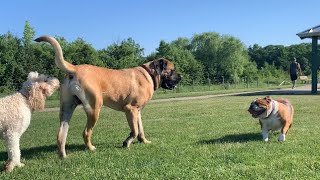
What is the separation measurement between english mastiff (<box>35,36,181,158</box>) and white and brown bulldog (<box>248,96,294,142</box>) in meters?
1.85

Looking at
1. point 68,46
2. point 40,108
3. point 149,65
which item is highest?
point 68,46

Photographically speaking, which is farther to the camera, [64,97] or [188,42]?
[188,42]

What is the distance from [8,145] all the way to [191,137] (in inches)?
151

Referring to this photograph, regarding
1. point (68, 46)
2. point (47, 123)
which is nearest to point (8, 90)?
point (68, 46)

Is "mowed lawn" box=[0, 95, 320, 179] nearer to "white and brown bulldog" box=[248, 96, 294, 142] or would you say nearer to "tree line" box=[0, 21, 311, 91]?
"white and brown bulldog" box=[248, 96, 294, 142]

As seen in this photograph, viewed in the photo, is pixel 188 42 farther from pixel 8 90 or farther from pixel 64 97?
pixel 64 97

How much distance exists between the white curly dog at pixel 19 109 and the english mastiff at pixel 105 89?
37 cm

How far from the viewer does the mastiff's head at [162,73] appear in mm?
8676

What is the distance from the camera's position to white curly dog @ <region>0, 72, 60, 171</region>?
6.09 metres

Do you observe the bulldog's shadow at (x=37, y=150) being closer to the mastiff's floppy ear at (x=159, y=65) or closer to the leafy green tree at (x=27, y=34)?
the mastiff's floppy ear at (x=159, y=65)

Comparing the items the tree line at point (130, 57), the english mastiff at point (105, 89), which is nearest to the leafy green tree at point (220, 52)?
the tree line at point (130, 57)

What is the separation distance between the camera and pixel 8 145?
613cm

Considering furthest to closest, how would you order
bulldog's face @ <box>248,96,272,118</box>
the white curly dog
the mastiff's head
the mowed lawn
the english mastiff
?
1. the mastiff's head
2. bulldog's face @ <box>248,96,272,118</box>
3. the english mastiff
4. the white curly dog
5. the mowed lawn

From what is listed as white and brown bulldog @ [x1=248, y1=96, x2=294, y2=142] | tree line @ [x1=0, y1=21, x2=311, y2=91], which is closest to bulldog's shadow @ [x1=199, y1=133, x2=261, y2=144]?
white and brown bulldog @ [x1=248, y1=96, x2=294, y2=142]
